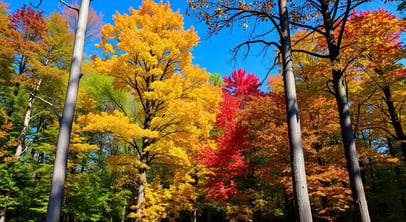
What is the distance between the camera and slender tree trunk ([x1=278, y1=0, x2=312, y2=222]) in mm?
3482

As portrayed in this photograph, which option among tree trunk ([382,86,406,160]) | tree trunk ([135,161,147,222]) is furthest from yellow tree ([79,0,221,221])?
tree trunk ([382,86,406,160])

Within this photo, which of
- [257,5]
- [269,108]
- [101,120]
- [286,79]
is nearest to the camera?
[286,79]

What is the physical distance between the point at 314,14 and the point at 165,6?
6328mm

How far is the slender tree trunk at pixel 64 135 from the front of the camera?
7.12 feet

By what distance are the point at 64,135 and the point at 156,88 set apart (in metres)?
5.38

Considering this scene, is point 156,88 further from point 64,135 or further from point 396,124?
point 396,124

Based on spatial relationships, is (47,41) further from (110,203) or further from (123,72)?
(110,203)

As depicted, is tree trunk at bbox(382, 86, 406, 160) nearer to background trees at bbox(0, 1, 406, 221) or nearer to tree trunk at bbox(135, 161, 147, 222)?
background trees at bbox(0, 1, 406, 221)

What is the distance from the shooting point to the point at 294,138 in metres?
3.78

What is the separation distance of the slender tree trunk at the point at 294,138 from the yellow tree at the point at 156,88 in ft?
13.4

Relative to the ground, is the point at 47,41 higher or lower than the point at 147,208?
higher

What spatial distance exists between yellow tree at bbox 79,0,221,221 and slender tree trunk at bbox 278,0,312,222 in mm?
4080

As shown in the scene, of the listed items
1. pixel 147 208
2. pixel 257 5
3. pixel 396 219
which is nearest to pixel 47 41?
pixel 147 208

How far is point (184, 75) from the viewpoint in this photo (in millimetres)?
9367
